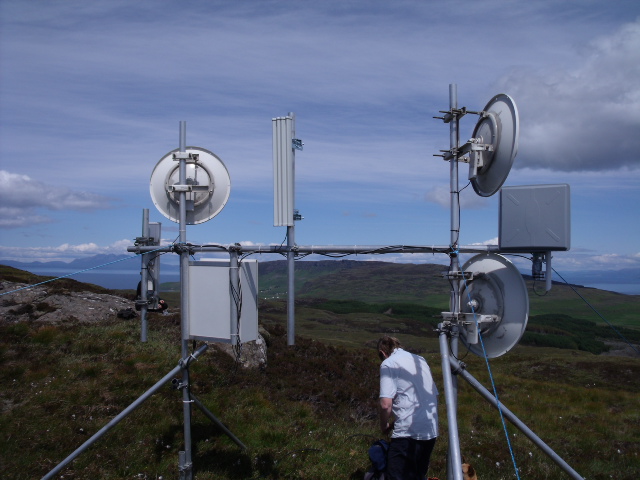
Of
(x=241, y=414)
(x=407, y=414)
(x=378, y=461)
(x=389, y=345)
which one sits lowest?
(x=241, y=414)

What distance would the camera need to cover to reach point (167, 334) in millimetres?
16422

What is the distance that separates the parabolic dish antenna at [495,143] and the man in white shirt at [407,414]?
2516 mm

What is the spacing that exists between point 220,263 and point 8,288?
53.8 feet

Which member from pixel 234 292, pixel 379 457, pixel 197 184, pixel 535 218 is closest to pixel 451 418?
pixel 379 457

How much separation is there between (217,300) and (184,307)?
0.58 metres

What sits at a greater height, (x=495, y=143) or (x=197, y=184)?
(x=495, y=143)

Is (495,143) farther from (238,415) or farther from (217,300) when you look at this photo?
(238,415)

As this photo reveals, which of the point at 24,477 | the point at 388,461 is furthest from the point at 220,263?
the point at 24,477

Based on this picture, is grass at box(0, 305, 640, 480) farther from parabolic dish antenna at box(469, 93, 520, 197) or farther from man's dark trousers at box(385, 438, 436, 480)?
parabolic dish antenna at box(469, 93, 520, 197)

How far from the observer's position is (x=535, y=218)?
21.5 ft

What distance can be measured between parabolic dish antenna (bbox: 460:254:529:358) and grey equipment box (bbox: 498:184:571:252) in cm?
33

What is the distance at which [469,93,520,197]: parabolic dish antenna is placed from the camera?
232 inches

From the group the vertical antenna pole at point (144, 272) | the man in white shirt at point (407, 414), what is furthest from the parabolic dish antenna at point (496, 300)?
the vertical antenna pole at point (144, 272)

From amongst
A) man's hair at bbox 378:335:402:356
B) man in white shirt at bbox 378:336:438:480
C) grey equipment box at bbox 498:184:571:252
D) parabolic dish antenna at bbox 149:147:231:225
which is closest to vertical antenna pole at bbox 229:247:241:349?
parabolic dish antenna at bbox 149:147:231:225
